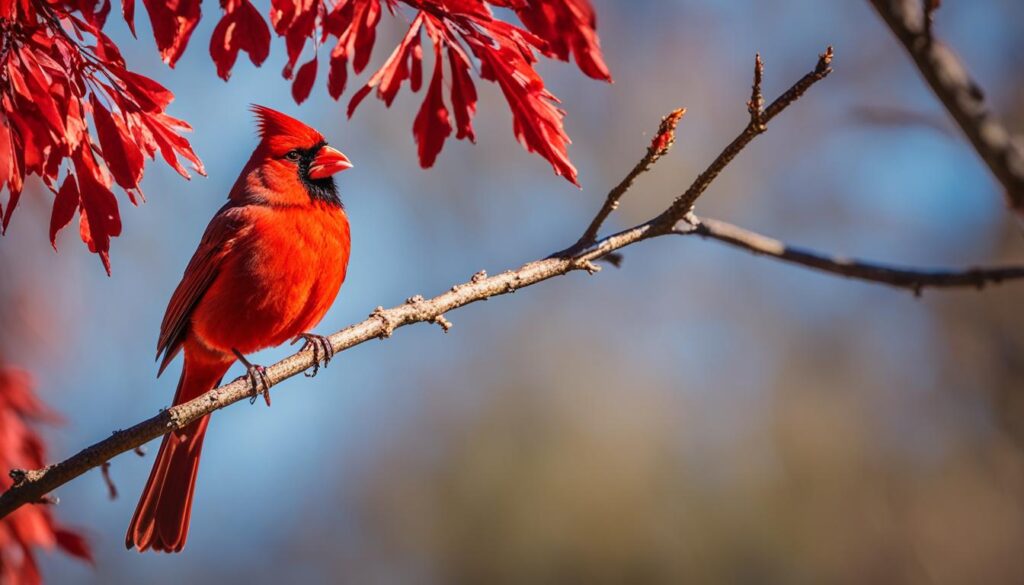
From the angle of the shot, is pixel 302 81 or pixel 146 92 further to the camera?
pixel 302 81

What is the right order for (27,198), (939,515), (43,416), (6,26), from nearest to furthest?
(6,26), (43,416), (27,198), (939,515)

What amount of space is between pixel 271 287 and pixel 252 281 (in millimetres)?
49

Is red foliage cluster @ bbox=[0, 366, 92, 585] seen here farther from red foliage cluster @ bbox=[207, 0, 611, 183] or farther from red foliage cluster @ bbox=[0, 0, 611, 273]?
red foliage cluster @ bbox=[207, 0, 611, 183]

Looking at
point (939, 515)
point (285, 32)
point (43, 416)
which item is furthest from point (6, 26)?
point (939, 515)

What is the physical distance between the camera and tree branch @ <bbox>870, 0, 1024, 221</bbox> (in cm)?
112

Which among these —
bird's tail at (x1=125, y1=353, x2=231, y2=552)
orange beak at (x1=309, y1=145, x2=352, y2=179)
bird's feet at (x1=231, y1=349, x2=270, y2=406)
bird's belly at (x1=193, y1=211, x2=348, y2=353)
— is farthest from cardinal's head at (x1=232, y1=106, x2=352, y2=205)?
bird's feet at (x1=231, y1=349, x2=270, y2=406)

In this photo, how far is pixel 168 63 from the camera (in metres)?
1.50

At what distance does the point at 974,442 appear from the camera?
619cm

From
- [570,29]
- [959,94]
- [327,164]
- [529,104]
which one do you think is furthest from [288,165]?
[959,94]

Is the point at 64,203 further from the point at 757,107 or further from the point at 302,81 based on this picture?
the point at 757,107

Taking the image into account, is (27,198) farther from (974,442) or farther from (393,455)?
(974,442)

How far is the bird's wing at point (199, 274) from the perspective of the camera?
8.14 ft

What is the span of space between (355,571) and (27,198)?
4.64 m

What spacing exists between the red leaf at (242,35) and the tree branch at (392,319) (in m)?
0.51
